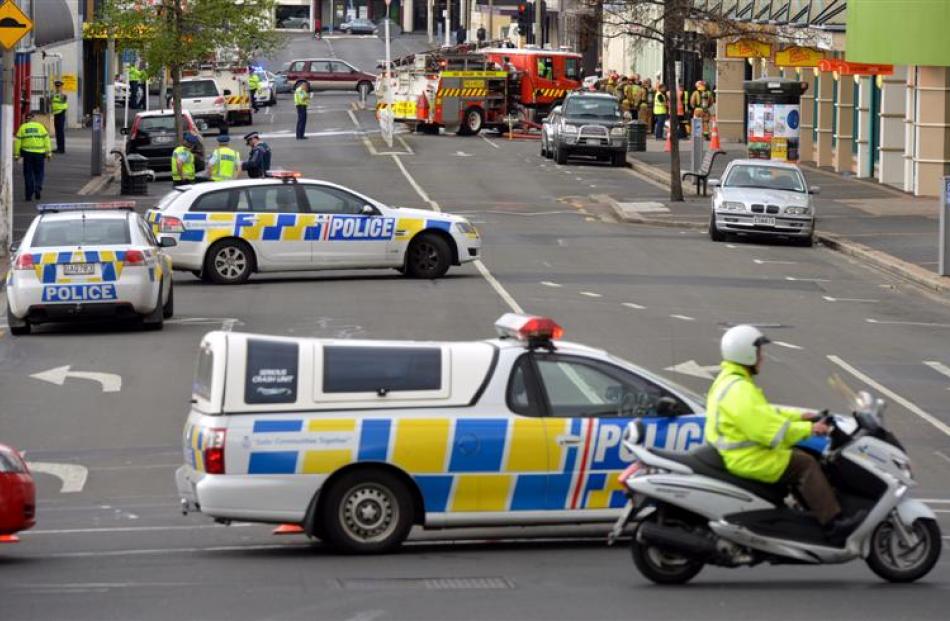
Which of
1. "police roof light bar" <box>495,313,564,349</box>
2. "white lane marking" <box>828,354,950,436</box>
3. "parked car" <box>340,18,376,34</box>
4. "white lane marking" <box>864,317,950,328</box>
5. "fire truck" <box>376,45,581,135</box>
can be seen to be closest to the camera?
"police roof light bar" <box>495,313,564,349</box>

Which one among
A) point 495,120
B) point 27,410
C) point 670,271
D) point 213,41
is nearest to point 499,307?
point 670,271

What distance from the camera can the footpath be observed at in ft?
109

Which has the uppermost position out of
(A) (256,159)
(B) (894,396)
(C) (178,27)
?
(C) (178,27)

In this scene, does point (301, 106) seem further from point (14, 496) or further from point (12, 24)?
point (14, 496)

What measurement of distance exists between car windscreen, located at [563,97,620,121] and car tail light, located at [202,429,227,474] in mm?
43116

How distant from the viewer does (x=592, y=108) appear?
2172 inches

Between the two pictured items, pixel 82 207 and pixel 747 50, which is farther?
pixel 747 50

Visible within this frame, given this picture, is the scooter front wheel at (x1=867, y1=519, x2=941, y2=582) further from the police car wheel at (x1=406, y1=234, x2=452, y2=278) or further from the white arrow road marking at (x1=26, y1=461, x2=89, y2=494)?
the police car wheel at (x1=406, y1=234, x2=452, y2=278)

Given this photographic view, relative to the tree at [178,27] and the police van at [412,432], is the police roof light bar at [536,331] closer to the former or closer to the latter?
the police van at [412,432]

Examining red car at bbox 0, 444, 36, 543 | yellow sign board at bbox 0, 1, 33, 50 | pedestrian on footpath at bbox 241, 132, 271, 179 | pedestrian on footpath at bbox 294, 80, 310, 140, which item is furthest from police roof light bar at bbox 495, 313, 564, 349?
pedestrian on footpath at bbox 294, 80, 310, 140

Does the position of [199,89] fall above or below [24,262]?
above

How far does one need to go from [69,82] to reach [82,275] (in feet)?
143

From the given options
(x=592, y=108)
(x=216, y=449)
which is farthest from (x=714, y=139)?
(x=216, y=449)

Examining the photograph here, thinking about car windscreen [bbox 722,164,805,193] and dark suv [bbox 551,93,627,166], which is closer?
car windscreen [bbox 722,164,805,193]
